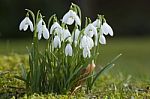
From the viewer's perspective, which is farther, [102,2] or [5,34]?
[102,2]

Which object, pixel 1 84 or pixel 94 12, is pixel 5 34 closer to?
pixel 94 12

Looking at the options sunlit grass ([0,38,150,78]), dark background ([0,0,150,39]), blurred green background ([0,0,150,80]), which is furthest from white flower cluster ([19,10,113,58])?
dark background ([0,0,150,39])

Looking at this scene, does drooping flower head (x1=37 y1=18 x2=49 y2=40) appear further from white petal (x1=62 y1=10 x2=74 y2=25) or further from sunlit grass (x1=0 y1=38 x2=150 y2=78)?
sunlit grass (x1=0 y1=38 x2=150 y2=78)

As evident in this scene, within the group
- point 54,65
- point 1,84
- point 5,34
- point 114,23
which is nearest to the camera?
point 54,65

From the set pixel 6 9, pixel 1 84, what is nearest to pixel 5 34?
pixel 6 9

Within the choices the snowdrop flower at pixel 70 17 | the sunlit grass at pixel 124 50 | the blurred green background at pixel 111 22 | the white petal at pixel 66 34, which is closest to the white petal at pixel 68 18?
the snowdrop flower at pixel 70 17

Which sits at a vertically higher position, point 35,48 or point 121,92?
point 35,48

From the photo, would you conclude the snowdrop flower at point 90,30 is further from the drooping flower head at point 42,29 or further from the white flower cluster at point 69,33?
the drooping flower head at point 42,29

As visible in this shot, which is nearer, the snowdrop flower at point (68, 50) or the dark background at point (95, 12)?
the snowdrop flower at point (68, 50)
